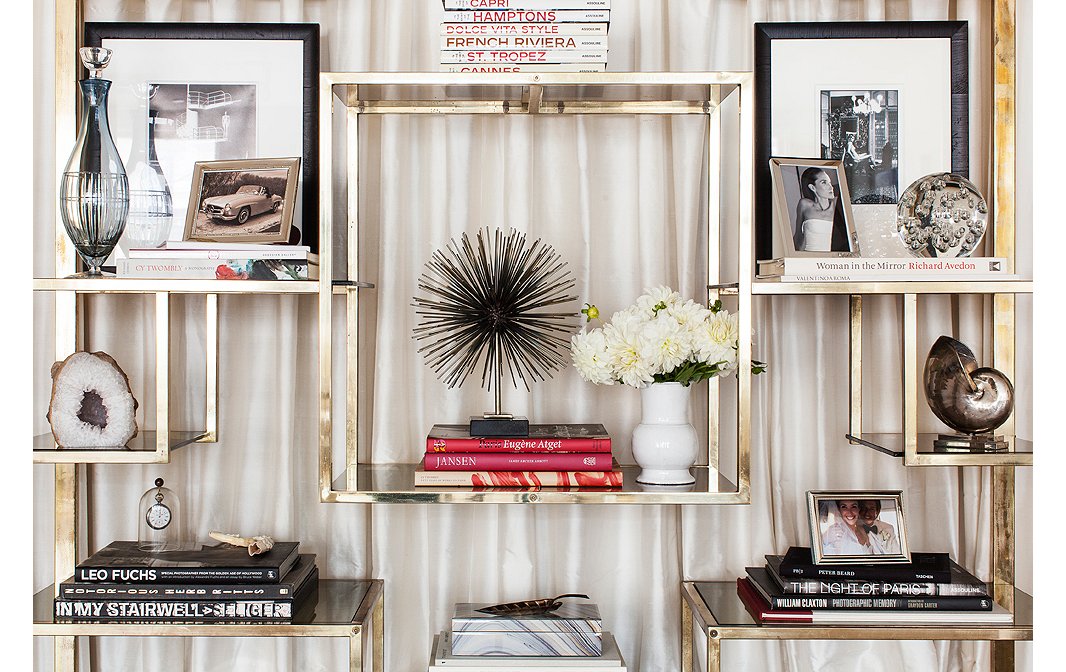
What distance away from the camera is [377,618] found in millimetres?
1768

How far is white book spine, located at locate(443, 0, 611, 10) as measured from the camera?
146cm

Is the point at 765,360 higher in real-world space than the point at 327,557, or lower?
higher

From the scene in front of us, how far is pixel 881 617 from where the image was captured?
1529mm

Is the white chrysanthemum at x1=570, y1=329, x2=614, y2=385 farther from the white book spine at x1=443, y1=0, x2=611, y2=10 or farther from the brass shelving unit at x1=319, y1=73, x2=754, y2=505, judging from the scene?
the white book spine at x1=443, y1=0, x2=611, y2=10

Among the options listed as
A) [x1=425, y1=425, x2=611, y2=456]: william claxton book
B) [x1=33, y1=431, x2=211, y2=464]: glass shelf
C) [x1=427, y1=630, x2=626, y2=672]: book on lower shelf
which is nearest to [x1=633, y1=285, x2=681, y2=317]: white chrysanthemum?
[x1=425, y1=425, x2=611, y2=456]: william claxton book

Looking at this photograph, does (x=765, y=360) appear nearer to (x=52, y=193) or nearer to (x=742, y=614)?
(x=742, y=614)

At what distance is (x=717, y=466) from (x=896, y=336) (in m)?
0.47

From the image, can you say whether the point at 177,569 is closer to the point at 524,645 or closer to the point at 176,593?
the point at 176,593

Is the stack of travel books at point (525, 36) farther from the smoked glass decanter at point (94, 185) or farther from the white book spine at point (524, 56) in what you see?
the smoked glass decanter at point (94, 185)

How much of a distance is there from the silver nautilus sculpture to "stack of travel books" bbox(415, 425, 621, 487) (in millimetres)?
592

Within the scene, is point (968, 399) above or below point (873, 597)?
above

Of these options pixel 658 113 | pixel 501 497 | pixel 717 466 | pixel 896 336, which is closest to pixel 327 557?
pixel 501 497

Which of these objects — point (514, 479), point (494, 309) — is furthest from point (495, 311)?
point (514, 479)

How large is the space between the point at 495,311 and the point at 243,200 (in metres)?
0.53
